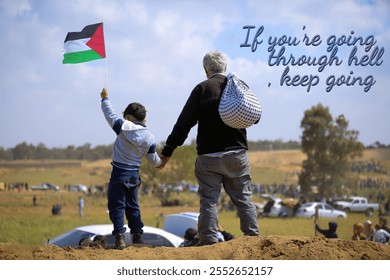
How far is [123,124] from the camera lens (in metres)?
6.59

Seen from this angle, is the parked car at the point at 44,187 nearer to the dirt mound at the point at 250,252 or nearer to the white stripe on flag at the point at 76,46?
the white stripe on flag at the point at 76,46

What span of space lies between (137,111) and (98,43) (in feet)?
4.07

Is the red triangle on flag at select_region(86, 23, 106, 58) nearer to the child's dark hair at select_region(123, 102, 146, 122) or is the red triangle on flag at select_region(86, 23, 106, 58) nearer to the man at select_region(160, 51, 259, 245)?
the child's dark hair at select_region(123, 102, 146, 122)

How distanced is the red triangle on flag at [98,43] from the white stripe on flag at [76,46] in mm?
42

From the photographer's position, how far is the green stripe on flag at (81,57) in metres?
7.52

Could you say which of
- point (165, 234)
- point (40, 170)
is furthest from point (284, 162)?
point (165, 234)

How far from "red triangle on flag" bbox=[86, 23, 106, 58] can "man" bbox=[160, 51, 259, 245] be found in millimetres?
1673

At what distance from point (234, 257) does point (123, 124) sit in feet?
5.76

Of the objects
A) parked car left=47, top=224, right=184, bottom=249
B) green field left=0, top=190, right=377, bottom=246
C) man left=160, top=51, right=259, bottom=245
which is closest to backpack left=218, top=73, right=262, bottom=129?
man left=160, top=51, right=259, bottom=245

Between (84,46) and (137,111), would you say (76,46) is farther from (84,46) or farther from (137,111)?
(137,111)

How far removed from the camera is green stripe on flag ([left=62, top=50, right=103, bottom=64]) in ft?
24.7

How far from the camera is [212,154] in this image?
6.30 meters

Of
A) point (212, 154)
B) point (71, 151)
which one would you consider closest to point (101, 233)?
point (212, 154)
